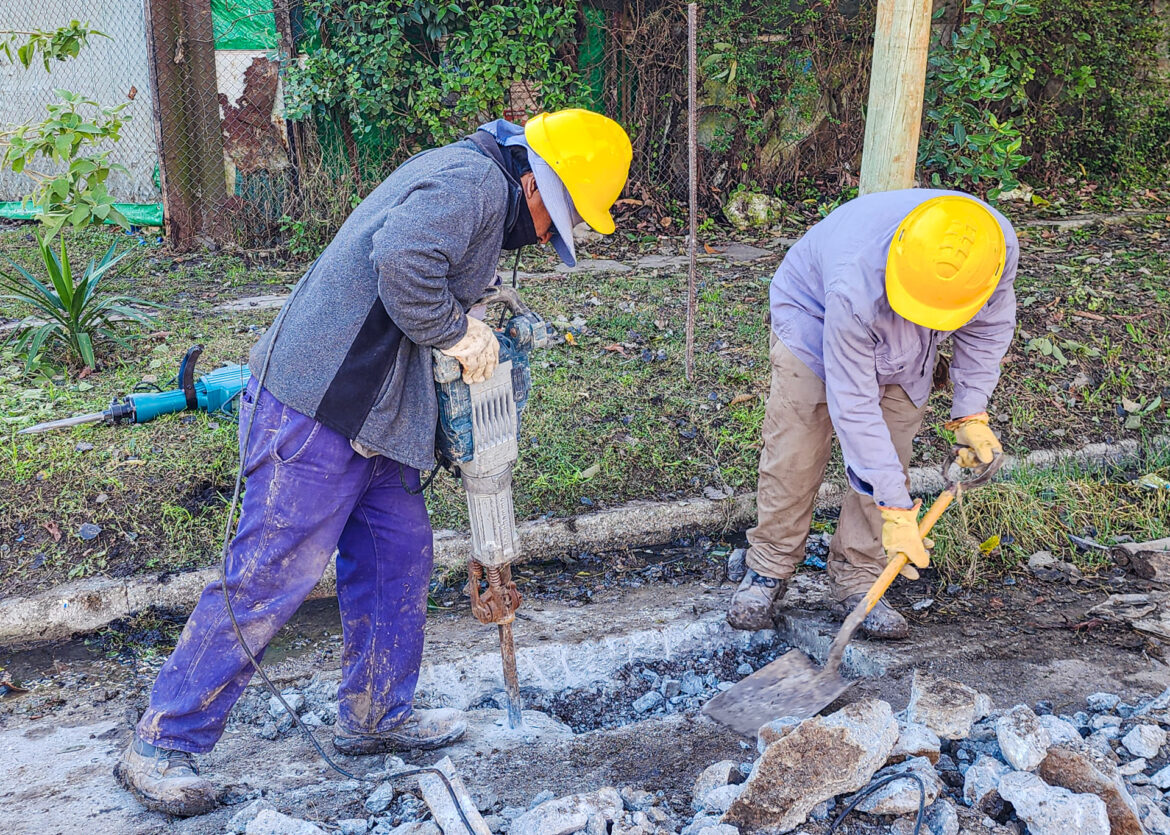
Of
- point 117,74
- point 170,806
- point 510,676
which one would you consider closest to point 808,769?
point 510,676

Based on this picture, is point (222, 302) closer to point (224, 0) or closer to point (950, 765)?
point (224, 0)

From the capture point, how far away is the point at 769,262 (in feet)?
24.6

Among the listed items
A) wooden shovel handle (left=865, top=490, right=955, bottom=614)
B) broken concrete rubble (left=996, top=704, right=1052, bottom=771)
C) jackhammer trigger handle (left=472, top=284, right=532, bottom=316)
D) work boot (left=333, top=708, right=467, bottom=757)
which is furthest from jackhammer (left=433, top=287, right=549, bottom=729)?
broken concrete rubble (left=996, top=704, right=1052, bottom=771)

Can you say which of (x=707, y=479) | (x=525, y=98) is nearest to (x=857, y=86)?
(x=525, y=98)

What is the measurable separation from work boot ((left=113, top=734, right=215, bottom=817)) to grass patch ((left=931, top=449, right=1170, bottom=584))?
299 cm

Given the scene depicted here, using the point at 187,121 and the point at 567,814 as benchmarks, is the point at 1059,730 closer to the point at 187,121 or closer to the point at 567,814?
the point at 567,814

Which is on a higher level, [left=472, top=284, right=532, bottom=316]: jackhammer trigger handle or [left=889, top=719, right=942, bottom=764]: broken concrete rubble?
[left=472, top=284, right=532, bottom=316]: jackhammer trigger handle

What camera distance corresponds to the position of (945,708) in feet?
9.16

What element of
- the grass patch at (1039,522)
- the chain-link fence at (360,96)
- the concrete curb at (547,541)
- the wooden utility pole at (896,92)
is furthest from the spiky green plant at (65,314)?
the grass patch at (1039,522)

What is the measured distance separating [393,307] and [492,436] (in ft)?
1.73

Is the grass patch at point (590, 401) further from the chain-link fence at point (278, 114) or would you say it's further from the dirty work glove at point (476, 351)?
the dirty work glove at point (476, 351)

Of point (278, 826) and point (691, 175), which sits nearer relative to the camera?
point (278, 826)

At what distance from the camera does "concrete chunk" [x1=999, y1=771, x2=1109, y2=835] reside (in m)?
2.30

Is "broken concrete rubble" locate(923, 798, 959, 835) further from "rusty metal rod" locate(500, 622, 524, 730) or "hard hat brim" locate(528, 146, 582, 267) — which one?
"hard hat brim" locate(528, 146, 582, 267)
